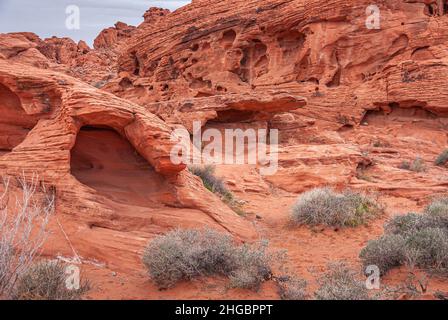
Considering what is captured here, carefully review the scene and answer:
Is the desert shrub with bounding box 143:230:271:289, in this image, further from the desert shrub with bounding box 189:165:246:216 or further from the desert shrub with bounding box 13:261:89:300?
the desert shrub with bounding box 189:165:246:216

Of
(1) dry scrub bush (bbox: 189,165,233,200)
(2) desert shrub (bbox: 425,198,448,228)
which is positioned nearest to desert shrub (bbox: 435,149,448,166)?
(2) desert shrub (bbox: 425,198,448,228)

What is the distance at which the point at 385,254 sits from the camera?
5.14m

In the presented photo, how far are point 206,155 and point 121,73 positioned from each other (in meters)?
17.7

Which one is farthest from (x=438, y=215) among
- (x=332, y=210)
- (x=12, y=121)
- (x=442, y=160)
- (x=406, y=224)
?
(x=442, y=160)

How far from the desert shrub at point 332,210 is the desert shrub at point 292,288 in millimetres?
3216

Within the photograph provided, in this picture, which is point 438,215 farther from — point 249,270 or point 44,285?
point 44,285

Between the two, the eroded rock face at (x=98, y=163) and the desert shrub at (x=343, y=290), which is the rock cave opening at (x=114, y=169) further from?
the desert shrub at (x=343, y=290)

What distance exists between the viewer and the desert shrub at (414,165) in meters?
12.7

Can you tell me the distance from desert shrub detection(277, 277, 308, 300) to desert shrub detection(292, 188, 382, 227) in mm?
3216

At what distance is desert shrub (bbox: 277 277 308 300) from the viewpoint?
415cm

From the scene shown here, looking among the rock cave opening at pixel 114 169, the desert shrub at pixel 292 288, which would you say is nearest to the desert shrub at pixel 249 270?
the desert shrub at pixel 292 288

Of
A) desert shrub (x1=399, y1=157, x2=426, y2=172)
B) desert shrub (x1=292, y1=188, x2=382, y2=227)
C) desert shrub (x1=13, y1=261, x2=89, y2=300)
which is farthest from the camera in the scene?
desert shrub (x1=399, y1=157, x2=426, y2=172)

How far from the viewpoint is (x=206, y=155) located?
13906mm
